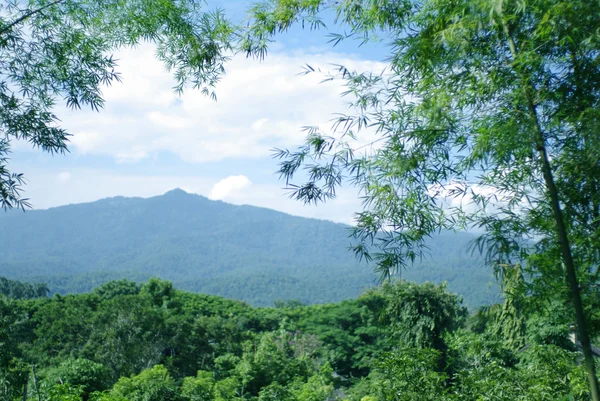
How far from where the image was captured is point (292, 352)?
1836 centimetres

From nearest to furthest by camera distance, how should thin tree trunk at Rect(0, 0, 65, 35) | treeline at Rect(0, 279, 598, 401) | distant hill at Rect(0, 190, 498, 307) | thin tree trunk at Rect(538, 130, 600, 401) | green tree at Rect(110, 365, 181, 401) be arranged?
thin tree trunk at Rect(538, 130, 600, 401), thin tree trunk at Rect(0, 0, 65, 35), treeline at Rect(0, 279, 598, 401), green tree at Rect(110, 365, 181, 401), distant hill at Rect(0, 190, 498, 307)

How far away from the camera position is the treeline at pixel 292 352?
10.5 ft

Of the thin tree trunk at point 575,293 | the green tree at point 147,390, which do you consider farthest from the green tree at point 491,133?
the green tree at point 147,390

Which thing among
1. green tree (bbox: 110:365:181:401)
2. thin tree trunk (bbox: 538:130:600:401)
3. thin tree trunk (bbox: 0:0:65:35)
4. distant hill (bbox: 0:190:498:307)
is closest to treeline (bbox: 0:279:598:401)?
green tree (bbox: 110:365:181:401)


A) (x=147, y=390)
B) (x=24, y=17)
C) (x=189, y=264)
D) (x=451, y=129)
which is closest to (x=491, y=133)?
(x=451, y=129)

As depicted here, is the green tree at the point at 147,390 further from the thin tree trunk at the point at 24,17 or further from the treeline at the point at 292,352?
the thin tree trunk at the point at 24,17

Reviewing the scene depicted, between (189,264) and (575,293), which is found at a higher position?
(189,264)

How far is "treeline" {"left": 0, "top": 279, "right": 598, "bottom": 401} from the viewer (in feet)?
10.5

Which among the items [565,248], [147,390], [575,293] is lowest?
[147,390]

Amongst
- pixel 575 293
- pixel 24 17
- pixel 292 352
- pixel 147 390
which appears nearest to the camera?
pixel 575 293

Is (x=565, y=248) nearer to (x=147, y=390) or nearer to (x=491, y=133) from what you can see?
(x=491, y=133)

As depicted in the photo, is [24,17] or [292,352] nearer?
[24,17]

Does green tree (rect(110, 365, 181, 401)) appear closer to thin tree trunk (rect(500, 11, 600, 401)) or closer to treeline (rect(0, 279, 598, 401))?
treeline (rect(0, 279, 598, 401))

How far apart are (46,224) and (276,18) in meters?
213
